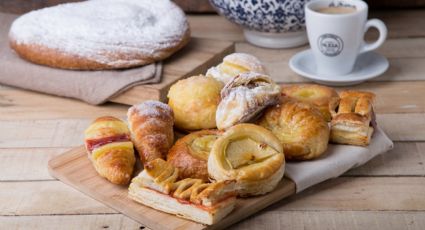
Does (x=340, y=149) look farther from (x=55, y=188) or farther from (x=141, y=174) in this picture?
(x=55, y=188)

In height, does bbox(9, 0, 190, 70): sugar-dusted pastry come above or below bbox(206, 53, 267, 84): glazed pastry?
below

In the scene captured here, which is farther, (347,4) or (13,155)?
(347,4)

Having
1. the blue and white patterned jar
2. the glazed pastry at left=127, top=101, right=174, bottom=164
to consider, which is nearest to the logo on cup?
the blue and white patterned jar

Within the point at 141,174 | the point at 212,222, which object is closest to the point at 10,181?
the point at 141,174

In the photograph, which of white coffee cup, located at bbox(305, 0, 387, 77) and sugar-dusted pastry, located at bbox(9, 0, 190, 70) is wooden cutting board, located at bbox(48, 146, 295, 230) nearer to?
sugar-dusted pastry, located at bbox(9, 0, 190, 70)

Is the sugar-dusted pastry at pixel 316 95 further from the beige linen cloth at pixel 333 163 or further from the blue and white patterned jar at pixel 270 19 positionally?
the blue and white patterned jar at pixel 270 19

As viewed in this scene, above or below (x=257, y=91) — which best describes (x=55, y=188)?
below

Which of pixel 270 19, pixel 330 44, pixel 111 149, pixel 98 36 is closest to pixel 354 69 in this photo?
pixel 330 44
